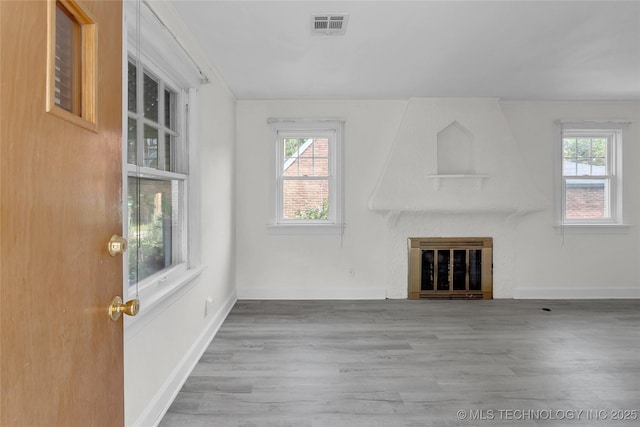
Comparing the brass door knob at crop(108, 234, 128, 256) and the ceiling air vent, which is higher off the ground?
the ceiling air vent

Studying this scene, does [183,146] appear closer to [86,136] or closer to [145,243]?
[145,243]

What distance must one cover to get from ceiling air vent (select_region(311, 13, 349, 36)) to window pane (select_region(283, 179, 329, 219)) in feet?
7.07

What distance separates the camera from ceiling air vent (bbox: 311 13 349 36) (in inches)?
96.0

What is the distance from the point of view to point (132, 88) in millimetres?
1973

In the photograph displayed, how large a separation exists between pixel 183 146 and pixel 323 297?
2.59m

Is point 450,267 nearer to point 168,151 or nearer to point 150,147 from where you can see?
point 168,151

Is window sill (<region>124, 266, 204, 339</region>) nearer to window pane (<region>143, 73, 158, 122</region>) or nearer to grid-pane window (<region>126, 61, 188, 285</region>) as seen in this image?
grid-pane window (<region>126, 61, 188, 285</region>)

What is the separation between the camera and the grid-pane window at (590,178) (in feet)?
15.3

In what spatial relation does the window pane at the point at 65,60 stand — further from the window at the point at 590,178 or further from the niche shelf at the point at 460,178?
the window at the point at 590,178

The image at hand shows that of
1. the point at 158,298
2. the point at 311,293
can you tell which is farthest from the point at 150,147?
the point at 311,293

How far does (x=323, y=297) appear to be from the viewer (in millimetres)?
4602

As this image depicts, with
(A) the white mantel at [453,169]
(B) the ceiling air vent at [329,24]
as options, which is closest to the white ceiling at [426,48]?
(B) the ceiling air vent at [329,24]

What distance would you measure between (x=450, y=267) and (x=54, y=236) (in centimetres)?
442

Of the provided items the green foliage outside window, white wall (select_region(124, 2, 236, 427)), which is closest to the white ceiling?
white wall (select_region(124, 2, 236, 427))
